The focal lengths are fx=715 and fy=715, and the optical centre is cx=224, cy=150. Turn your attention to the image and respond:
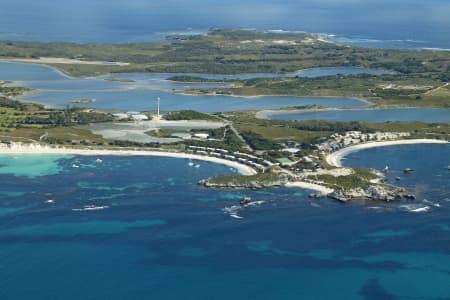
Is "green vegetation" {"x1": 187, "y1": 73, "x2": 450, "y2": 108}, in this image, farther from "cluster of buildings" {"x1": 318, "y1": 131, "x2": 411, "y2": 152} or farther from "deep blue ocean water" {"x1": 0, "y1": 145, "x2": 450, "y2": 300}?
"deep blue ocean water" {"x1": 0, "y1": 145, "x2": 450, "y2": 300}

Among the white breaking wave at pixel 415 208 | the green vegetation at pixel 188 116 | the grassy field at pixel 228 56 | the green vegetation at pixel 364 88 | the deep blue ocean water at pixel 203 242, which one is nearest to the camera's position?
the deep blue ocean water at pixel 203 242

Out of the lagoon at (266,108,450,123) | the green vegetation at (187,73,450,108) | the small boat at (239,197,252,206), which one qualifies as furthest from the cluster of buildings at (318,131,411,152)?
the green vegetation at (187,73,450,108)

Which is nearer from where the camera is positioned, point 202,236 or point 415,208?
point 202,236

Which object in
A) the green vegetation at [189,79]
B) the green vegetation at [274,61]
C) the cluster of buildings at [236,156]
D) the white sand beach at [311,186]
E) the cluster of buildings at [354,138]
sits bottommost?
the white sand beach at [311,186]

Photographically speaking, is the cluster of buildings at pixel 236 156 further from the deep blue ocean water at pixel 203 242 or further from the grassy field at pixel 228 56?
Answer: the grassy field at pixel 228 56

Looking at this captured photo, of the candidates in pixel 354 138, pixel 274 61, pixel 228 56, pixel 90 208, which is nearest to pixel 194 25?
pixel 228 56

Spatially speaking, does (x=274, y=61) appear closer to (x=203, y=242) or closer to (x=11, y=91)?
(x=11, y=91)

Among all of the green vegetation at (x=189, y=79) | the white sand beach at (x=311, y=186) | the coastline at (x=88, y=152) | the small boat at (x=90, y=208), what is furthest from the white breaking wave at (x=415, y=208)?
the green vegetation at (x=189, y=79)

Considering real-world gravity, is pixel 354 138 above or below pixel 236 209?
above
